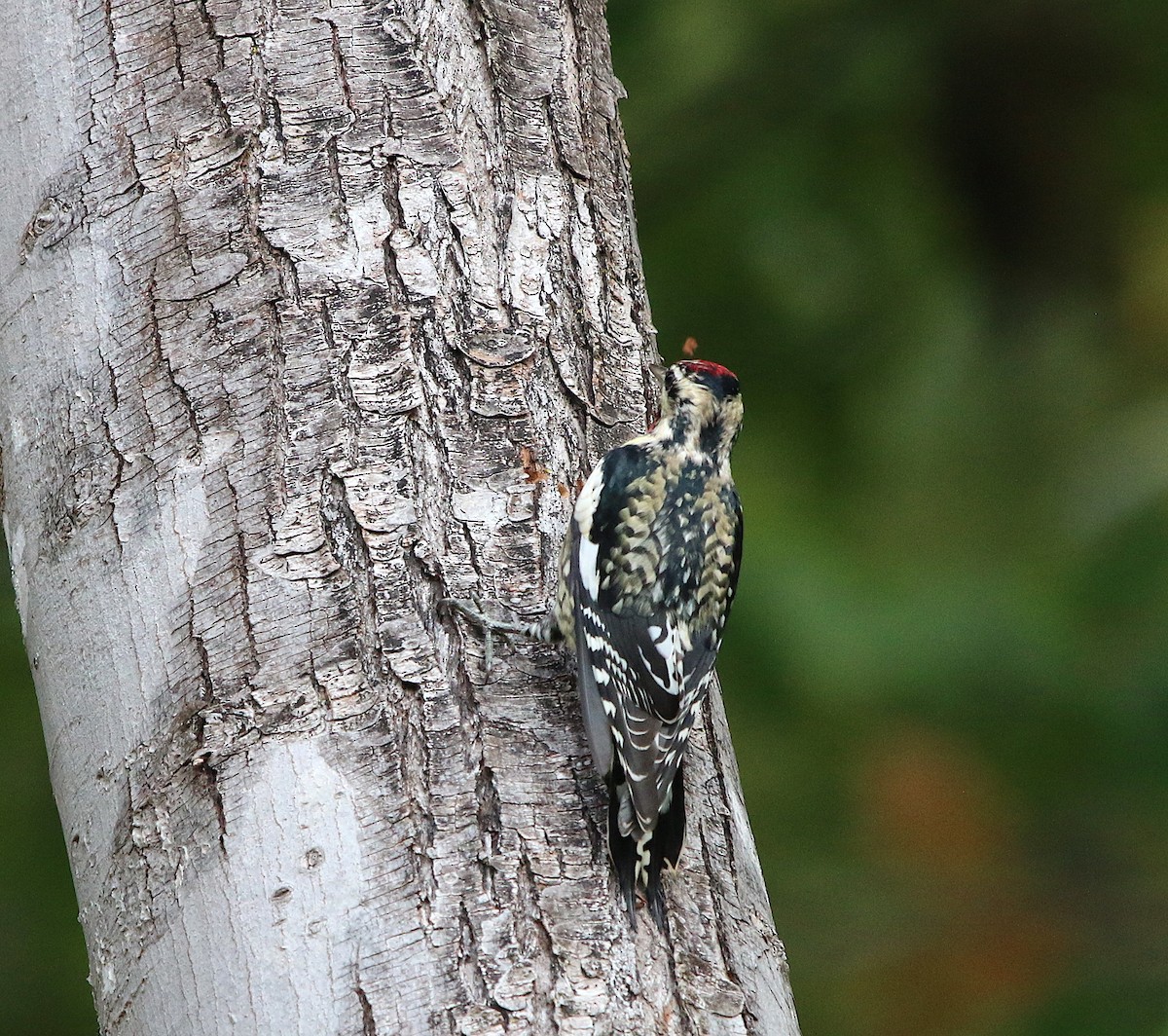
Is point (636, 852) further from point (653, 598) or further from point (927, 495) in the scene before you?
point (927, 495)

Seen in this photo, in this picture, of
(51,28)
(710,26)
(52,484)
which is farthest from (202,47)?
(710,26)

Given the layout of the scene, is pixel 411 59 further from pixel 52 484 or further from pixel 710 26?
pixel 710 26

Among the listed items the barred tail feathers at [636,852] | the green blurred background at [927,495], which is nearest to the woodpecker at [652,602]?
the barred tail feathers at [636,852]

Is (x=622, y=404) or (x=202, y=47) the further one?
(x=622, y=404)

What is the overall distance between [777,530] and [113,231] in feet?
7.33

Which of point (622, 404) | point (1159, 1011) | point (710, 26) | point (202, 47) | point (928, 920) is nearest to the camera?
point (202, 47)

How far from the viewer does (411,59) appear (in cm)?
259

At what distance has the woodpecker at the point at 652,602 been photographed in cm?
213

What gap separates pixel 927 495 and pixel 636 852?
9.41 ft

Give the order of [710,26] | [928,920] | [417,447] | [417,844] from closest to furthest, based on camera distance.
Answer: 1. [417,844]
2. [417,447]
3. [710,26]
4. [928,920]

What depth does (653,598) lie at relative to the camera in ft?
9.25

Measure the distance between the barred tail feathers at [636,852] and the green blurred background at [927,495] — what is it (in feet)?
6.11

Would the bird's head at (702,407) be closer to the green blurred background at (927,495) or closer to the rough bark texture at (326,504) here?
the rough bark texture at (326,504)

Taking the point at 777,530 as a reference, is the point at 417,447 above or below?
above
